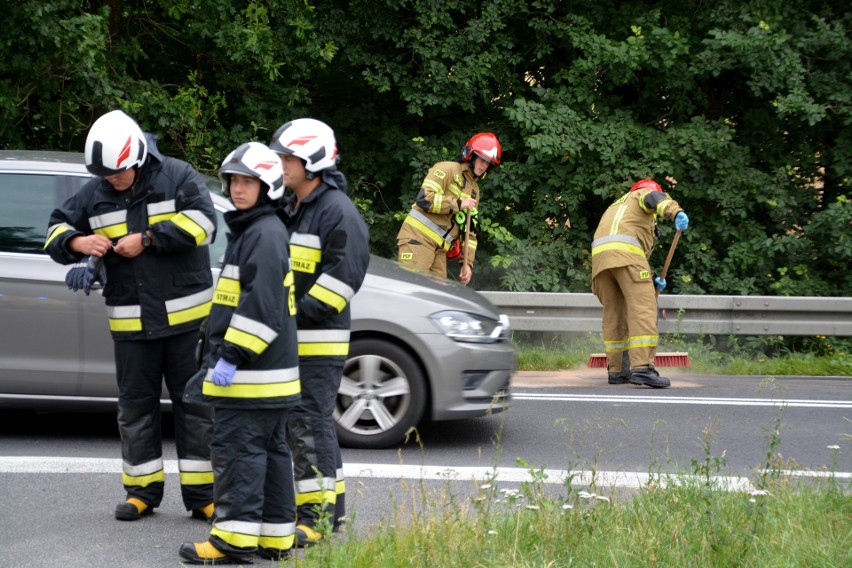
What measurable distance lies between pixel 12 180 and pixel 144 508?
94.9 inches

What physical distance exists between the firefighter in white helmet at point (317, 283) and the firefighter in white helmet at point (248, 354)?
8.8 inches

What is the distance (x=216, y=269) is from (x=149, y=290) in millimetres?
1392

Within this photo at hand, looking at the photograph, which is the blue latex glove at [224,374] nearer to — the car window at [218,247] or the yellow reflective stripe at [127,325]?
the yellow reflective stripe at [127,325]

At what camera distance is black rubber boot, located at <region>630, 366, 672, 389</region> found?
948 cm

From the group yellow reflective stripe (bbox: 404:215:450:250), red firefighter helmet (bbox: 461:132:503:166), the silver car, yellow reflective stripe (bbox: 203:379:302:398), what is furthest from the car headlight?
yellow reflective stripe (bbox: 404:215:450:250)

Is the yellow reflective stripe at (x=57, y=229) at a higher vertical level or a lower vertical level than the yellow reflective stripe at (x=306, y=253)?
higher

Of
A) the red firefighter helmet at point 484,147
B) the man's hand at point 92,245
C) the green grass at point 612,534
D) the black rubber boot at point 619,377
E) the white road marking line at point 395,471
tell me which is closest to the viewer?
the green grass at point 612,534

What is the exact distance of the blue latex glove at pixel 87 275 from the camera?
5320 mm

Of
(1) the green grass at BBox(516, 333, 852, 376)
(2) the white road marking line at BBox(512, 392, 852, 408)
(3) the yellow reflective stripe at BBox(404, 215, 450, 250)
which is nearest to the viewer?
(2) the white road marking line at BBox(512, 392, 852, 408)

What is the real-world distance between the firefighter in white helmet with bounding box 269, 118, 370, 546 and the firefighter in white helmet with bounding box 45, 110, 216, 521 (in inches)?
23.6

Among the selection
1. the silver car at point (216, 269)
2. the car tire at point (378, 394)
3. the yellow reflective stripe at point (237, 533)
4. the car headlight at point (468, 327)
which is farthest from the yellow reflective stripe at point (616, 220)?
the yellow reflective stripe at point (237, 533)

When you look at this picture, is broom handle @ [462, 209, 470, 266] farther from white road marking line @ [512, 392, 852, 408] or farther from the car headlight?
the car headlight

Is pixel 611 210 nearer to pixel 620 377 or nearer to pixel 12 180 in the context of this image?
pixel 620 377

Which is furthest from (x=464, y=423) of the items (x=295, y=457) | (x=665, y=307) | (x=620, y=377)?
(x=665, y=307)
